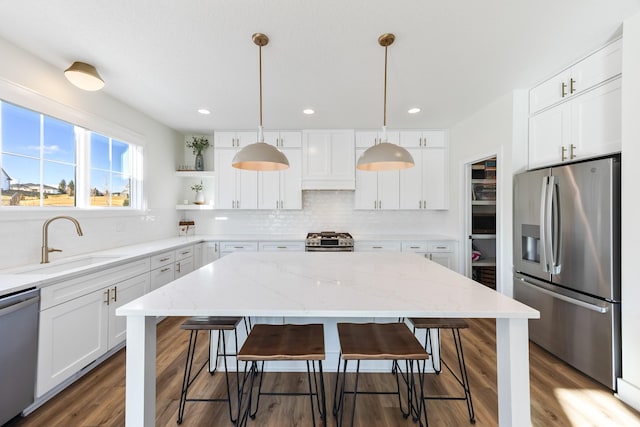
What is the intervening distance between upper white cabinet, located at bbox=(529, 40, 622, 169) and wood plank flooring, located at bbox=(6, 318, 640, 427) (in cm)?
174

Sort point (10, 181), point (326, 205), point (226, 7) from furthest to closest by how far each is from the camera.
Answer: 1. point (326, 205)
2. point (10, 181)
3. point (226, 7)

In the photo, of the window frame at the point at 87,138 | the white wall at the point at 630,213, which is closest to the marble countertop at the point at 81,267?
the window frame at the point at 87,138

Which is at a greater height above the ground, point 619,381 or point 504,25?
point 504,25

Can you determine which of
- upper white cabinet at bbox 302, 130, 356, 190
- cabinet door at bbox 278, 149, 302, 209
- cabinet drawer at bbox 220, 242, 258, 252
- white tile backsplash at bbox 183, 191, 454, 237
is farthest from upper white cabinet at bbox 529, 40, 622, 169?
Result: cabinet drawer at bbox 220, 242, 258, 252

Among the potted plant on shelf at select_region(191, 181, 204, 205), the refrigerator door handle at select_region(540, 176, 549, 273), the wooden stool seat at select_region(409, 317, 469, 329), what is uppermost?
the potted plant on shelf at select_region(191, 181, 204, 205)

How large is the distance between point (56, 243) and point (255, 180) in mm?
2386

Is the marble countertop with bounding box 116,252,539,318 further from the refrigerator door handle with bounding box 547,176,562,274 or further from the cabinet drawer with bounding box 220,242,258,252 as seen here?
the cabinet drawer with bounding box 220,242,258,252

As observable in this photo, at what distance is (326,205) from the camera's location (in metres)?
4.48

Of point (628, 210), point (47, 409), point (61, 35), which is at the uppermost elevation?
point (61, 35)

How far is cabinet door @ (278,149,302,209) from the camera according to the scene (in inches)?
165

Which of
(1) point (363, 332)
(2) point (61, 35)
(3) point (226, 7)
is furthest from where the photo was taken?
(2) point (61, 35)

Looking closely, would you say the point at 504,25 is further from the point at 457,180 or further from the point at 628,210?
the point at 457,180

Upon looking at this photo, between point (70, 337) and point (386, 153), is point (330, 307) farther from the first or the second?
point (70, 337)

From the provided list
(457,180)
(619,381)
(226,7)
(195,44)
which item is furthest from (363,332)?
(457,180)
